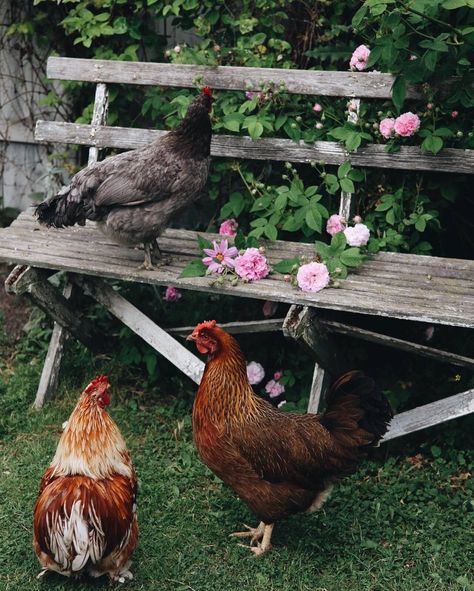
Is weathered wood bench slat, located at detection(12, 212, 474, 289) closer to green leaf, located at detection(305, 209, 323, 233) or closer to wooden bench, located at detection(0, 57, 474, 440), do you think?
wooden bench, located at detection(0, 57, 474, 440)

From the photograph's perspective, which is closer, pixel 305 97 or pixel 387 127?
pixel 387 127

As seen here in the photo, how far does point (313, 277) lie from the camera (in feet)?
14.0

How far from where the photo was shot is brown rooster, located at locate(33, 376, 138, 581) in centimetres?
349

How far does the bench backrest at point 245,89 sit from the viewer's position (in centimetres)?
464

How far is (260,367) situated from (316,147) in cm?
130

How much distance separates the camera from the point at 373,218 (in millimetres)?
4812

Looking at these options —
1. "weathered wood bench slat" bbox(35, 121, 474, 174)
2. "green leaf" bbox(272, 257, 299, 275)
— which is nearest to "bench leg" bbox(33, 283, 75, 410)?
"weathered wood bench slat" bbox(35, 121, 474, 174)

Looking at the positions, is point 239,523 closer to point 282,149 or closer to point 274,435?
point 274,435

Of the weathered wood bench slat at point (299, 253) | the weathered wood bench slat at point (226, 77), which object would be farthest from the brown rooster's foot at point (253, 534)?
the weathered wood bench slat at point (226, 77)

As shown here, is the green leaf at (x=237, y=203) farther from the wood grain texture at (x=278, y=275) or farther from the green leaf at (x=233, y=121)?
the green leaf at (x=233, y=121)

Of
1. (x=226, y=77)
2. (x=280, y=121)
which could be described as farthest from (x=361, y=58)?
(x=226, y=77)

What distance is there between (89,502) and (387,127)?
246cm

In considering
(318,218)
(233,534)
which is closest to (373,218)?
(318,218)

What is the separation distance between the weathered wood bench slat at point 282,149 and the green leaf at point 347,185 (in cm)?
13
